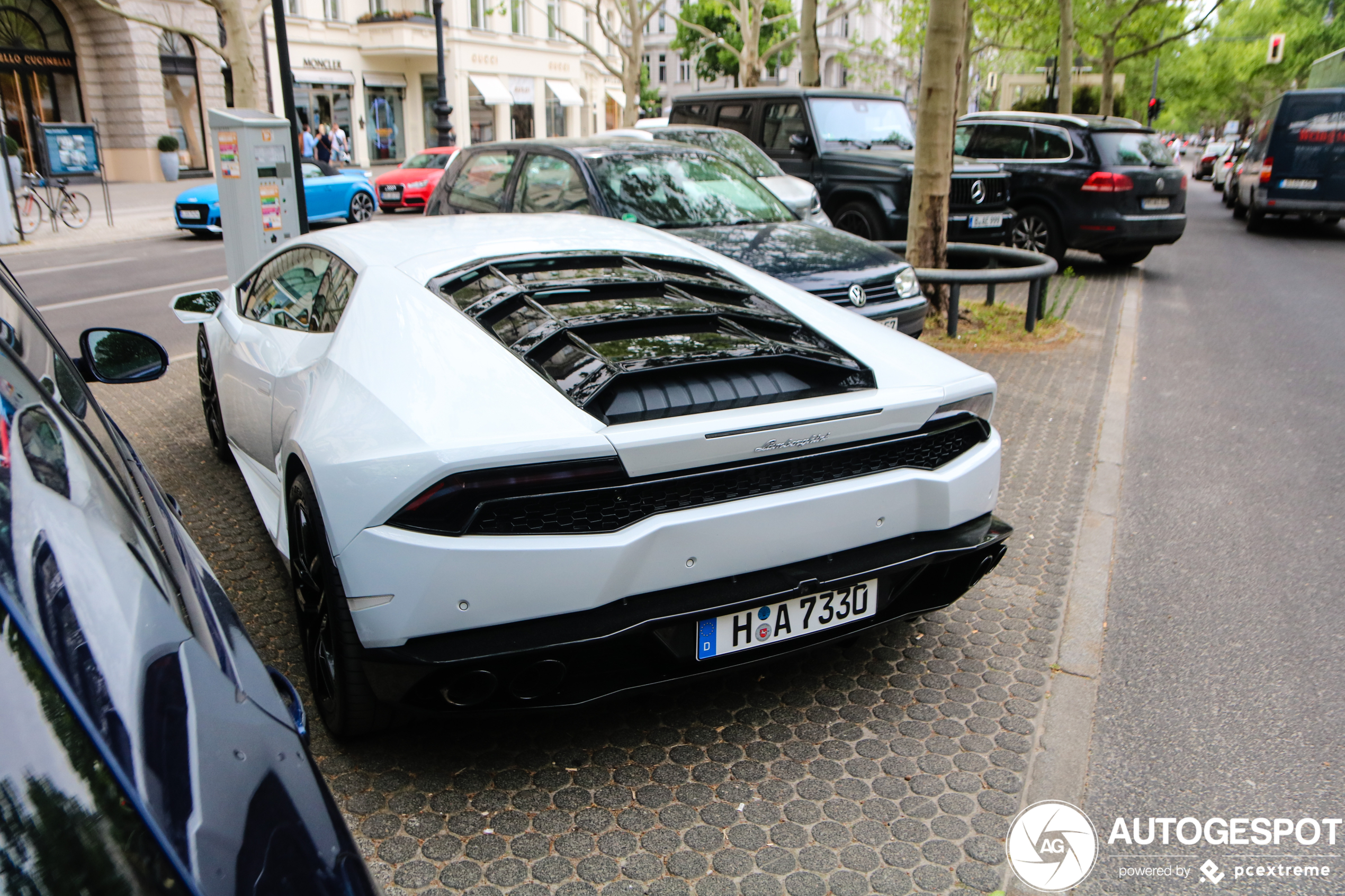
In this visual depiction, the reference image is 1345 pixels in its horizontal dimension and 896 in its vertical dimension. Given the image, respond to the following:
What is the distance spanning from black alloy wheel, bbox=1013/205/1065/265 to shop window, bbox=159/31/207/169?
2490cm

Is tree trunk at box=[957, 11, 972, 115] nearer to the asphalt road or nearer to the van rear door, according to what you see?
the asphalt road

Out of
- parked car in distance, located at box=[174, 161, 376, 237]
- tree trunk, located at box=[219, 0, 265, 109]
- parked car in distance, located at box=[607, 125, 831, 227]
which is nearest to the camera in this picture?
parked car in distance, located at box=[607, 125, 831, 227]

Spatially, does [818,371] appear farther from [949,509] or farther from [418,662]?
[418,662]

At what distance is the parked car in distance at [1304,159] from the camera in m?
16.9

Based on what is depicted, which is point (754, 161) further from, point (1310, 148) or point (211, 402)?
point (1310, 148)

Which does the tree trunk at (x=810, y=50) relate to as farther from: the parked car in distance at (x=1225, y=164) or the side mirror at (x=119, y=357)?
the side mirror at (x=119, y=357)

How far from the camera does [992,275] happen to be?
8.13 metres

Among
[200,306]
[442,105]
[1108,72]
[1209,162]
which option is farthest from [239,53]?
[1209,162]

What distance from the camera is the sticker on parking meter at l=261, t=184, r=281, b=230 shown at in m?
9.64

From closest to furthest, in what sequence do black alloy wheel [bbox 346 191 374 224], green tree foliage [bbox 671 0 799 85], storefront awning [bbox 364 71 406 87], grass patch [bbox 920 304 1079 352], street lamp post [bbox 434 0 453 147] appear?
grass patch [bbox 920 304 1079 352] < black alloy wheel [bbox 346 191 374 224] < street lamp post [bbox 434 0 453 147] < storefront awning [bbox 364 71 406 87] < green tree foliage [bbox 671 0 799 85]

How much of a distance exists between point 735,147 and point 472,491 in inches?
351

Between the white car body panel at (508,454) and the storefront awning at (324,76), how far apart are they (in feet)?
122

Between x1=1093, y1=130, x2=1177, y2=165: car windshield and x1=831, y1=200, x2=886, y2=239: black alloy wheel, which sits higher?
x1=1093, y1=130, x2=1177, y2=165: car windshield

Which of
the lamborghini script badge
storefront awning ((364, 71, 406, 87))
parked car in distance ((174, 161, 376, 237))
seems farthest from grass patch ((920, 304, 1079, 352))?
storefront awning ((364, 71, 406, 87))
